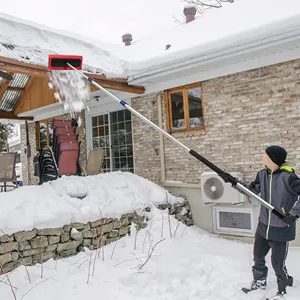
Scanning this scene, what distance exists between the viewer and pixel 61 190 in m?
5.18

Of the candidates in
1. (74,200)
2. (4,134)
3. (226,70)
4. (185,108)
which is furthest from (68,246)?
(4,134)

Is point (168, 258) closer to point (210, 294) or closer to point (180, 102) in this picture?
point (210, 294)

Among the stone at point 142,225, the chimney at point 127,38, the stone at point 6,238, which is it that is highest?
the chimney at point 127,38

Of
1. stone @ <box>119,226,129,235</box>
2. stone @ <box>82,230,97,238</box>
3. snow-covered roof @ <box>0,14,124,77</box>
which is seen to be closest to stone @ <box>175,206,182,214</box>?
stone @ <box>119,226,129,235</box>

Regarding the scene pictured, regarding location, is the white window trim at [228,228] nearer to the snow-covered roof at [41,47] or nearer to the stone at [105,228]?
the stone at [105,228]

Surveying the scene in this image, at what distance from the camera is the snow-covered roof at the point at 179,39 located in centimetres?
523

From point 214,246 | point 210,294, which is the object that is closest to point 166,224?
point 214,246

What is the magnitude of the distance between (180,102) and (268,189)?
3927 millimetres

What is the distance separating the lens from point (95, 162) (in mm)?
7891

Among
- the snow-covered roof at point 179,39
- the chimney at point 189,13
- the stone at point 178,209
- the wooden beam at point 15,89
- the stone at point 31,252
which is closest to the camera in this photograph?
the stone at point 31,252

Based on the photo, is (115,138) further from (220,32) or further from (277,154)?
(277,154)

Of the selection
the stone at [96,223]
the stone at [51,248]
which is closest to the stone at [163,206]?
the stone at [96,223]

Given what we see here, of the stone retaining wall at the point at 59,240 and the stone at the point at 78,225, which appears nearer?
the stone retaining wall at the point at 59,240

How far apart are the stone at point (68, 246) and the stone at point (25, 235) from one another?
41cm
